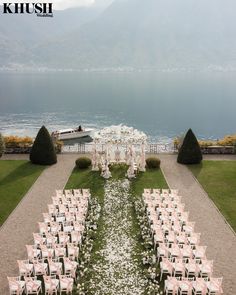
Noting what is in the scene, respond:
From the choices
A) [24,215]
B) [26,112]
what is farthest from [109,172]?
[26,112]

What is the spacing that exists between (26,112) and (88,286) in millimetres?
103930

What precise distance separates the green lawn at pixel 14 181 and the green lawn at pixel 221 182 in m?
15.3

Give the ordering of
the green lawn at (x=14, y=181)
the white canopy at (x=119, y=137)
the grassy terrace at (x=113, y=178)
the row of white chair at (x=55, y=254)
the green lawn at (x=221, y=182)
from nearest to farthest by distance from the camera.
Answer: the row of white chair at (x=55, y=254), the grassy terrace at (x=113, y=178), the green lawn at (x=221, y=182), the green lawn at (x=14, y=181), the white canopy at (x=119, y=137)

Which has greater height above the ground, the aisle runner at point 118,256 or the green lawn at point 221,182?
the green lawn at point 221,182

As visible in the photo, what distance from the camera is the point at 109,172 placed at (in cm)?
3825

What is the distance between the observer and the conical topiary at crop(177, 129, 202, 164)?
4197cm

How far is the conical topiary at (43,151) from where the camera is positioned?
137ft

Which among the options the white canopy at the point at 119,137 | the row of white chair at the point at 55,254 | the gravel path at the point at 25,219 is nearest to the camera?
the row of white chair at the point at 55,254

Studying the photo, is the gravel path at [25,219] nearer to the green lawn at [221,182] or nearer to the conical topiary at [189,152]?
the conical topiary at [189,152]

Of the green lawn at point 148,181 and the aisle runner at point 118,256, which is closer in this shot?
the aisle runner at point 118,256

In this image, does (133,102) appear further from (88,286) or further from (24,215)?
(88,286)

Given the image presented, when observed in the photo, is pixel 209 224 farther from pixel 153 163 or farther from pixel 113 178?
pixel 153 163

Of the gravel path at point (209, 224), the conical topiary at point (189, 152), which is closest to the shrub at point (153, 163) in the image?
the gravel path at point (209, 224)

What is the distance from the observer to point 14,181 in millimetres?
37031
